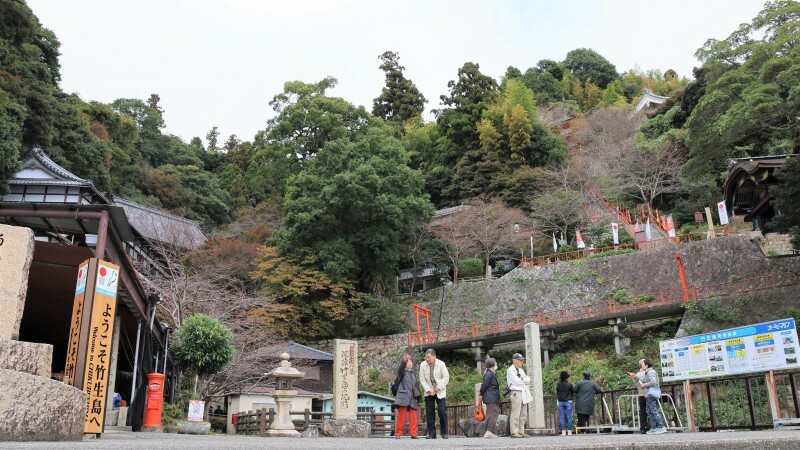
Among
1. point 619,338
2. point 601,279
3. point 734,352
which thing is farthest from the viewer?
point 601,279

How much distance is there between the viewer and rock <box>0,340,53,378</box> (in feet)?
19.3

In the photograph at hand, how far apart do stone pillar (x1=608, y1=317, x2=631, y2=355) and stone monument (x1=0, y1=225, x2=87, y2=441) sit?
1973 cm

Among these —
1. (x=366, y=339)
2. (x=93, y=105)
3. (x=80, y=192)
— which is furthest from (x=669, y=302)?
(x=93, y=105)

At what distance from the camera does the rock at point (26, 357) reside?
5887 millimetres

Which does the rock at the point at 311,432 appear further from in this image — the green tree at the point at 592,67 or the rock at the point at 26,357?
the green tree at the point at 592,67

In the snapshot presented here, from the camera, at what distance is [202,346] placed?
1596 centimetres

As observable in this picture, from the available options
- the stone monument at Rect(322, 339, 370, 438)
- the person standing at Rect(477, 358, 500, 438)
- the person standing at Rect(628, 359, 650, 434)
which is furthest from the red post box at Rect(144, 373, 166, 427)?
the person standing at Rect(628, 359, 650, 434)

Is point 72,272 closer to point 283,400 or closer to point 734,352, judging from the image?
point 283,400

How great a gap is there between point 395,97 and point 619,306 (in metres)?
33.4

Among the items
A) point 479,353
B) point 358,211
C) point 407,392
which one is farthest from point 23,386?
point 358,211

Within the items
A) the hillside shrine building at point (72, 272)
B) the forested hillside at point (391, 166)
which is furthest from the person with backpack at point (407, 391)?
the forested hillside at point (391, 166)

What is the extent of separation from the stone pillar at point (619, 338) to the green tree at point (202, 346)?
561 inches

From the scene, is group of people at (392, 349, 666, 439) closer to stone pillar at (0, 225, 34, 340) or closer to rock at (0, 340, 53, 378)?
rock at (0, 340, 53, 378)

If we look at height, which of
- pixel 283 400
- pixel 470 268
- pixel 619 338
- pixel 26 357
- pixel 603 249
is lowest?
pixel 283 400
